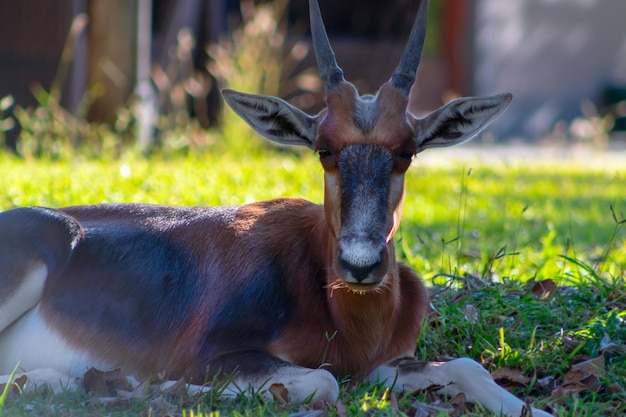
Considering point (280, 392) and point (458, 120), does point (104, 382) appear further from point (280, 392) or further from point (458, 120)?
point (458, 120)

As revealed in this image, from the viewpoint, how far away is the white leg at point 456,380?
388 centimetres

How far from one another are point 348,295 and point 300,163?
6.23m

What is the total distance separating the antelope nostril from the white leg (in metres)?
0.63

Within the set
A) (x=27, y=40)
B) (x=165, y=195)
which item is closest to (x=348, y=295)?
(x=165, y=195)

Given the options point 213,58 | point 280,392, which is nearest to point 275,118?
point 280,392

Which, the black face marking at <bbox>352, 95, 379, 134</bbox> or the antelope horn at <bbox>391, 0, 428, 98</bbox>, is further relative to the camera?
the antelope horn at <bbox>391, 0, 428, 98</bbox>

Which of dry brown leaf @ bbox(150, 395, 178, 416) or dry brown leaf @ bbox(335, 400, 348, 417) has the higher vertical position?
dry brown leaf @ bbox(335, 400, 348, 417)

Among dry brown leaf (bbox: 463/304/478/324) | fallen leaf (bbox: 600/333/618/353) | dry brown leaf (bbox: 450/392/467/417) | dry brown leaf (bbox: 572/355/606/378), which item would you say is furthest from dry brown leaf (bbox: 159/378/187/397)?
fallen leaf (bbox: 600/333/618/353)

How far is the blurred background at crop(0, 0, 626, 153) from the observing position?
10.2 m

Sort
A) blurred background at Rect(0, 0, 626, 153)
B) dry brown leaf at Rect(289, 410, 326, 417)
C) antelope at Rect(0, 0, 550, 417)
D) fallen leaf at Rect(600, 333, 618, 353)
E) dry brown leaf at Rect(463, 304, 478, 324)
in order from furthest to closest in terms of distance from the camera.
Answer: blurred background at Rect(0, 0, 626, 153)
dry brown leaf at Rect(463, 304, 478, 324)
fallen leaf at Rect(600, 333, 618, 353)
antelope at Rect(0, 0, 550, 417)
dry brown leaf at Rect(289, 410, 326, 417)

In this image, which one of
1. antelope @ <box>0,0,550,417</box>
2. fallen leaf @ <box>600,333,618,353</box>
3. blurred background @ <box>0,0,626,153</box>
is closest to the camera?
antelope @ <box>0,0,550,417</box>

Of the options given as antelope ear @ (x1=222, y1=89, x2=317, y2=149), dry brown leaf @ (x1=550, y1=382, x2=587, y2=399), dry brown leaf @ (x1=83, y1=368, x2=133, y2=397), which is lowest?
dry brown leaf @ (x1=83, y1=368, x2=133, y2=397)

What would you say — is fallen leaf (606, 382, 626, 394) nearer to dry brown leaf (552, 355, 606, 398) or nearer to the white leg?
dry brown leaf (552, 355, 606, 398)

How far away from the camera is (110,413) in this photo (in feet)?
12.3
